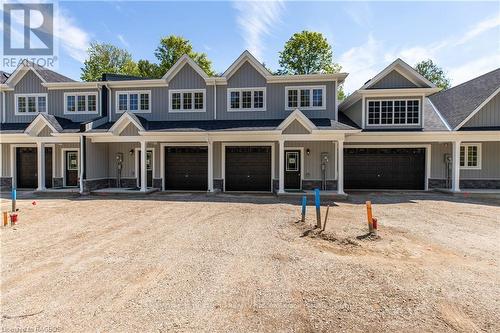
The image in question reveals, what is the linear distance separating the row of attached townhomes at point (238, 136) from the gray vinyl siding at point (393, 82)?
2.2 inches

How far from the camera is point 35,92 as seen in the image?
16125 mm

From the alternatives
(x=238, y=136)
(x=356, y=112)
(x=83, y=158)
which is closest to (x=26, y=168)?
(x=83, y=158)

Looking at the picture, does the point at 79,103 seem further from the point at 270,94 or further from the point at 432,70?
the point at 432,70

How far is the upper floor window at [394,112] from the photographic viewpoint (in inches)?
577

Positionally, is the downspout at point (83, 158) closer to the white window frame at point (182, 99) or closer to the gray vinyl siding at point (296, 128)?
the white window frame at point (182, 99)

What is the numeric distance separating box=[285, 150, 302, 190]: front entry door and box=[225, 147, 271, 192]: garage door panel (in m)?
1.00

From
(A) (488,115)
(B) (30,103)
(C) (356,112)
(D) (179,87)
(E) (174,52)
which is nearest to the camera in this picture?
(A) (488,115)

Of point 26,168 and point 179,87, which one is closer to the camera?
point 179,87

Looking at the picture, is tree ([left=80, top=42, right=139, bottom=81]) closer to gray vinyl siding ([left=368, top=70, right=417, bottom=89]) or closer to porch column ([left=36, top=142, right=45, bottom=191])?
porch column ([left=36, top=142, right=45, bottom=191])

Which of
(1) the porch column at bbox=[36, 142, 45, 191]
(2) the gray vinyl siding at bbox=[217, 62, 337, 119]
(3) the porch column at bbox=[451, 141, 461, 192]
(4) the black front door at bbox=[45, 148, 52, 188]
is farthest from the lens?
(4) the black front door at bbox=[45, 148, 52, 188]

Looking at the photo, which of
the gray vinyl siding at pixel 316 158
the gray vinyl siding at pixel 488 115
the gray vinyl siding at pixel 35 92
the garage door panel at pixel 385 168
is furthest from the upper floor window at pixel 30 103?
the gray vinyl siding at pixel 488 115

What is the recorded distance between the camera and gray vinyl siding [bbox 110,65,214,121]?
49.6ft

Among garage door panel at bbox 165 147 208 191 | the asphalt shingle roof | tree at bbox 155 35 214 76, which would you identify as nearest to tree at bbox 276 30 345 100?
tree at bbox 155 35 214 76

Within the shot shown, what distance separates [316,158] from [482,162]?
933 cm
